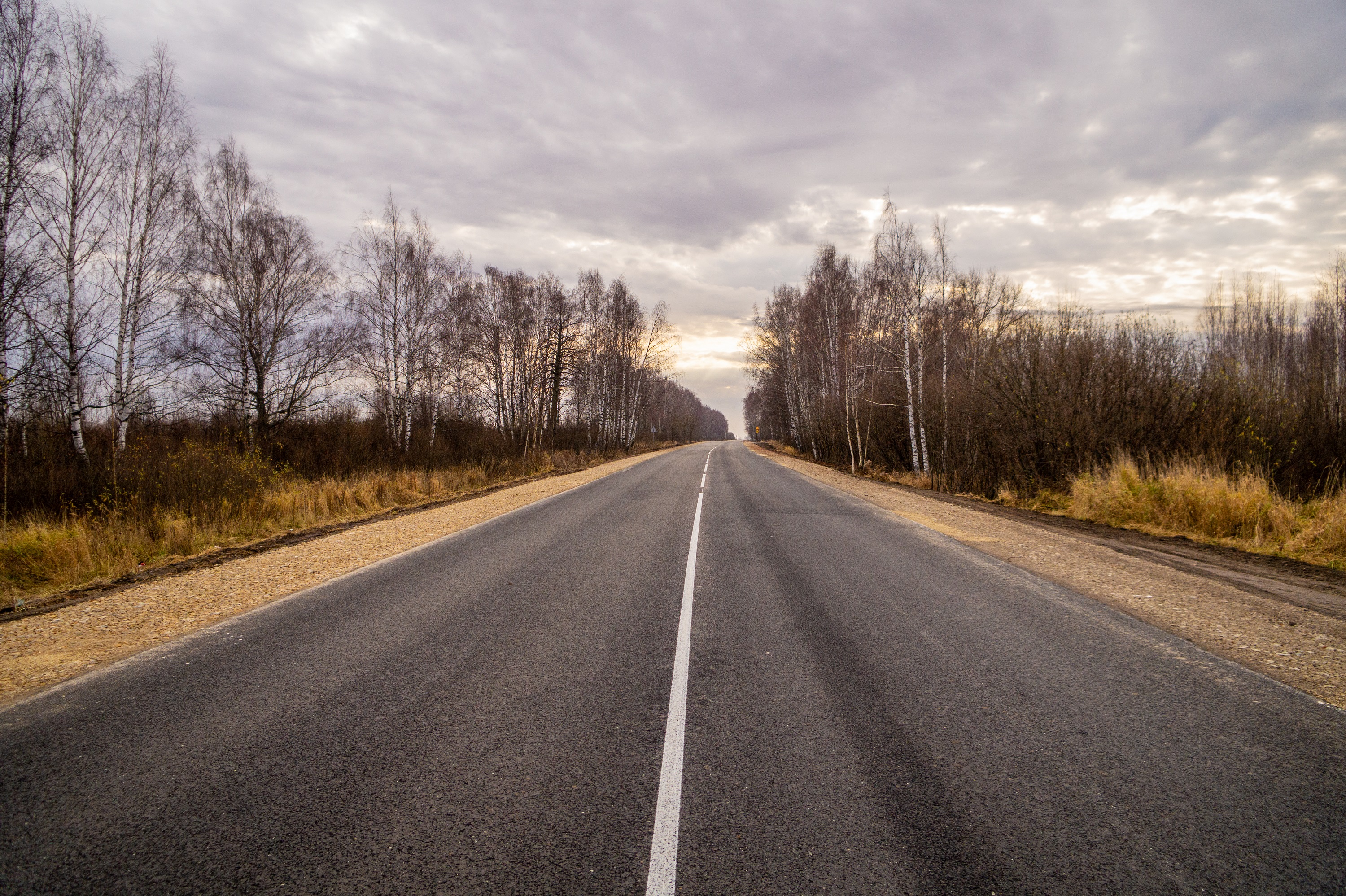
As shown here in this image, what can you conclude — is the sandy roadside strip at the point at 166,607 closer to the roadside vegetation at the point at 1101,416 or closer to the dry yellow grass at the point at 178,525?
the dry yellow grass at the point at 178,525

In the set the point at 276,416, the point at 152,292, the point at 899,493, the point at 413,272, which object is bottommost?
the point at 899,493

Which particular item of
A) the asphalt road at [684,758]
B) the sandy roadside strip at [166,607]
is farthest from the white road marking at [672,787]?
the sandy roadside strip at [166,607]

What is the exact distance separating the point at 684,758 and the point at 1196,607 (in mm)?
5765

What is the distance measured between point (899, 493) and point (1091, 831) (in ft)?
49.1

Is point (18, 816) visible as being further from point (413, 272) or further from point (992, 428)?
point (413, 272)

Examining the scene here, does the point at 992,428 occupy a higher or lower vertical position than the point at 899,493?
higher

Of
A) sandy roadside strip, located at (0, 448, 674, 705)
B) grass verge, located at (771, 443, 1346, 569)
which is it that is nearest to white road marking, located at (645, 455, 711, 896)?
sandy roadside strip, located at (0, 448, 674, 705)

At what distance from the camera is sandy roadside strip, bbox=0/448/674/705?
442cm

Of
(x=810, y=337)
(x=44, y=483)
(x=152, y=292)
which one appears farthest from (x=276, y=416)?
(x=810, y=337)

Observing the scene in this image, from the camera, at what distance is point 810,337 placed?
107ft

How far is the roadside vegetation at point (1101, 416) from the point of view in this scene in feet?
33.1

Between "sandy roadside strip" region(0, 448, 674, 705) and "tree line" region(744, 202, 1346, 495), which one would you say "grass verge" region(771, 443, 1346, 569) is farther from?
"sandy roadside strip" region(0, 448, 674, 705)

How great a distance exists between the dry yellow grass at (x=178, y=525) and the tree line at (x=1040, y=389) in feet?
51.6

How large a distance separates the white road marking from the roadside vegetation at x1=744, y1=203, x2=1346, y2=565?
29.2ft
